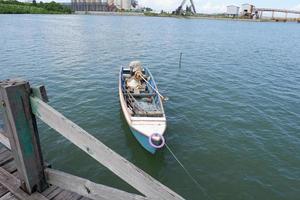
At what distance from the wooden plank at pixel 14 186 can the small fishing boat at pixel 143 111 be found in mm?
5840

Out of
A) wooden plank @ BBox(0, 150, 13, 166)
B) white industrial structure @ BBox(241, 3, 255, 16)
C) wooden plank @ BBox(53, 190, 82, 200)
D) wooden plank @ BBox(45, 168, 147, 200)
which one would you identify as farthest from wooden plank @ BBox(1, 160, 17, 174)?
white industrial structure @ BBox(241, 3, 255, 16)

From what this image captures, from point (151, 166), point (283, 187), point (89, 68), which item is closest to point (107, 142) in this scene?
point (151, 166)

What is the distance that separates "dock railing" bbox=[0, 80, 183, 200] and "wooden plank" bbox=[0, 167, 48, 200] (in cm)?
14

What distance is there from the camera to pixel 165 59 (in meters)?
32.4

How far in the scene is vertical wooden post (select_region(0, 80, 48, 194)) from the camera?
12.5ft

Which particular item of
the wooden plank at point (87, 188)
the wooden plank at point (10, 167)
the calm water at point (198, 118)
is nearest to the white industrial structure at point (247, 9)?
the calm water at point (198, 118)

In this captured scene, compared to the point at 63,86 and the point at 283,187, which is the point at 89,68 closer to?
the point at 63,86

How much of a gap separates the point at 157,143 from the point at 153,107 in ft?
11.1

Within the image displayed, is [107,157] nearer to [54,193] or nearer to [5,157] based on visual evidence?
[54,193]

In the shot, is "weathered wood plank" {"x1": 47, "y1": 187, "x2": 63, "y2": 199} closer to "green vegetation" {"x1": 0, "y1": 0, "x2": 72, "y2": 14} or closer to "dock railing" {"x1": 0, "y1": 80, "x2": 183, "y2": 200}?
"dock railing" {"x1": 0, "y1": 80, "x2": 183, "y2": 200}

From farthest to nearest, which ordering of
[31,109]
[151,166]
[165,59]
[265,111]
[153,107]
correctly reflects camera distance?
[165,59] → [265,111] → [153,107] → [151,166] → [31,109]

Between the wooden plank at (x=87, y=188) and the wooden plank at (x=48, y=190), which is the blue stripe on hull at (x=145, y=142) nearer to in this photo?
the wooden plank at (x=48, y=190)

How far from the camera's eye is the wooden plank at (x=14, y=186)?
4.78 m

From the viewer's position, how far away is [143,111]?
1265 cm
